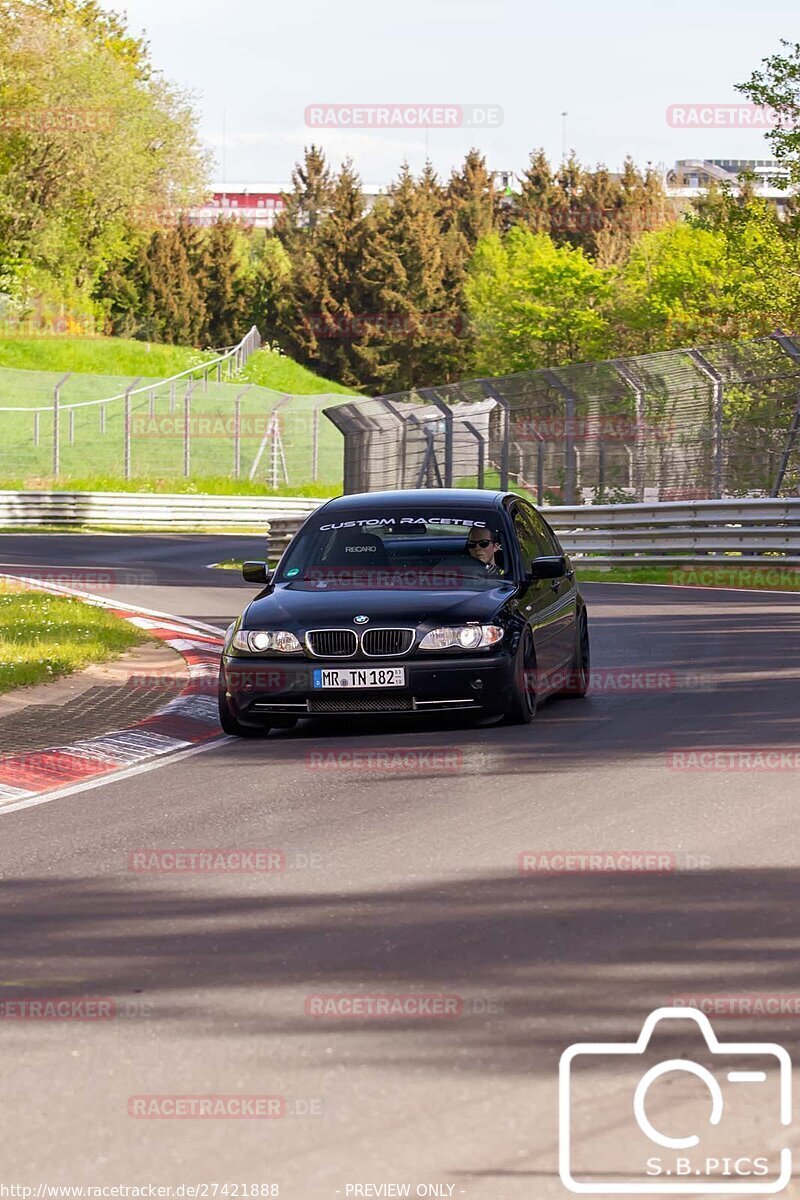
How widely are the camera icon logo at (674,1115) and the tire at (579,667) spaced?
7588 millimetres

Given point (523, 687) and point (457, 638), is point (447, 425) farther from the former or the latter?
point (457, 638)

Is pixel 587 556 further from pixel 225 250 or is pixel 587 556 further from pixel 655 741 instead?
pixel 225 250

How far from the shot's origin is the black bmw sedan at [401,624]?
11016 mm

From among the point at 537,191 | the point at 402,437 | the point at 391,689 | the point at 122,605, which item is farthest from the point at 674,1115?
the point at 537,191

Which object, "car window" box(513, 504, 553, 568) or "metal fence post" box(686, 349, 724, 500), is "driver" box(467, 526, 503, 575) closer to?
"car window" box(513, 504, 553, 568)

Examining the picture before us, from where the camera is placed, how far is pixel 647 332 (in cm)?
7881

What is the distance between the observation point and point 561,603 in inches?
497

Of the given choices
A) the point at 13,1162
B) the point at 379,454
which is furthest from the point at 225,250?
the point at 13,1162

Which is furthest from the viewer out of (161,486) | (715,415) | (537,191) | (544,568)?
(537,191)

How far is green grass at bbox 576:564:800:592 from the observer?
25047 millimetres

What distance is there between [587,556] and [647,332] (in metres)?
51.2

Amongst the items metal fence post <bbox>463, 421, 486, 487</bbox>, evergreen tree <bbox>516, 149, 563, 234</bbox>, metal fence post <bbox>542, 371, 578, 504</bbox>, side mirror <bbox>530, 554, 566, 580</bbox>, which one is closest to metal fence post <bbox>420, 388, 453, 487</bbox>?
metal fence post <bbox>463, 421, 486, 487</bbox>

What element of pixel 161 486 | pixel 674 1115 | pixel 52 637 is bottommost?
pixel 161 486

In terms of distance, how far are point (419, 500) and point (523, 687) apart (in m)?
2.04
